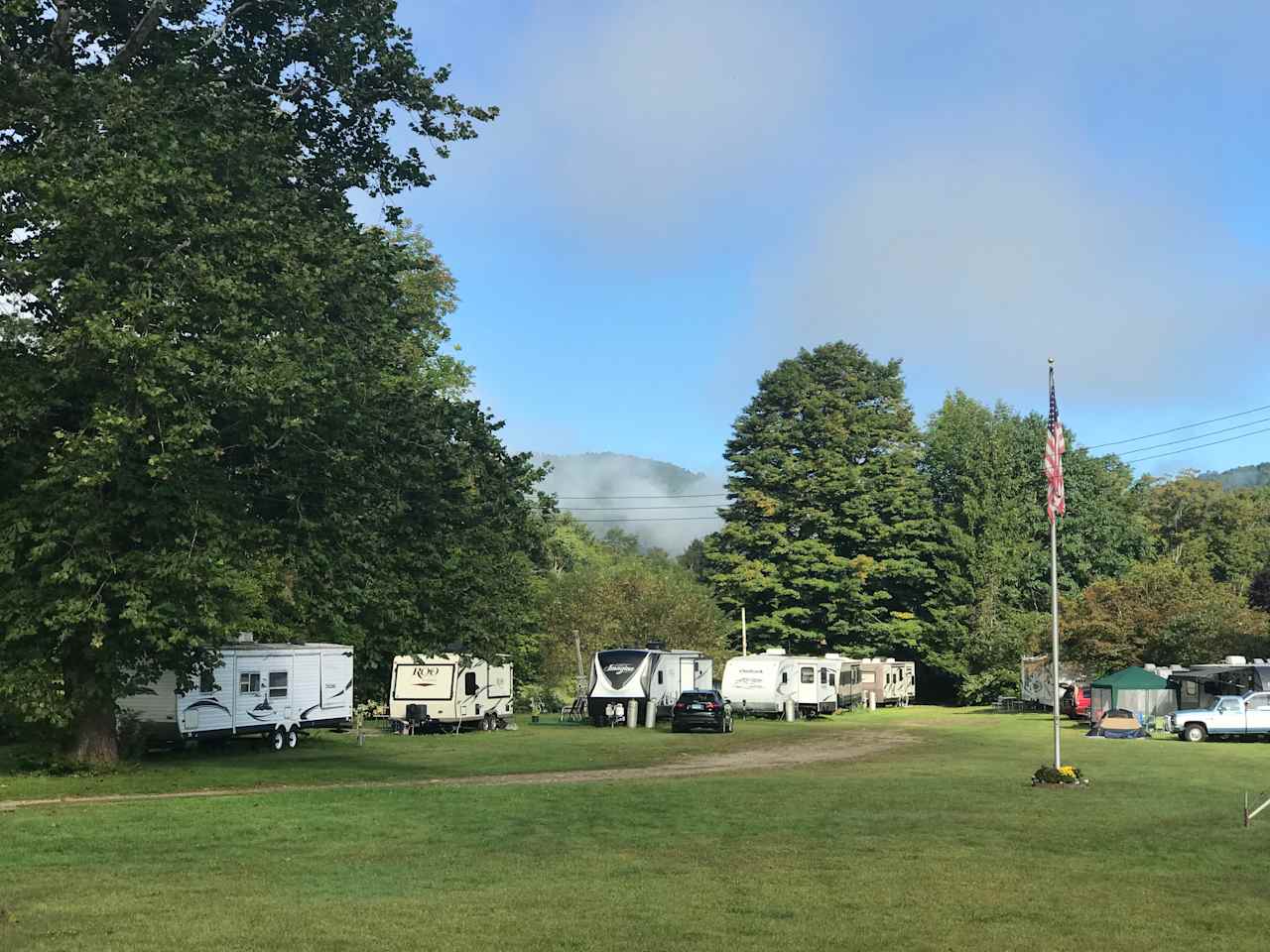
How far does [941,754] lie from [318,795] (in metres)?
18.4

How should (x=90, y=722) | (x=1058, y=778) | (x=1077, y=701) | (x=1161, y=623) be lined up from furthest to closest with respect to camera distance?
(x=1161, y=623) → (x=1077, y=701) → (x=90, y=722) → (x=1058, y=778)

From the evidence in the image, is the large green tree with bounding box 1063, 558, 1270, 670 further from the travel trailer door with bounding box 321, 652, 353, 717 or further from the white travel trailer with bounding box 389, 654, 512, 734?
the travel trailer door with bounding box 321, 652, 353, 717

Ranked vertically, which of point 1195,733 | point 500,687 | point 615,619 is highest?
point 615,619

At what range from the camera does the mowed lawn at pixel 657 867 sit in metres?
10.9

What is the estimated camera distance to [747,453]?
8694 cm

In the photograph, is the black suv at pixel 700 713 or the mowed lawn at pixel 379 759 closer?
the mowed lawn at pixel 379 759

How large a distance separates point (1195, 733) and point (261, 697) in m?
30.2

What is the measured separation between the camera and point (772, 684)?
56.3 meters

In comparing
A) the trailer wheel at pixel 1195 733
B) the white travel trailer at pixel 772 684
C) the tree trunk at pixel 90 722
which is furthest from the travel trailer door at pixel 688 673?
the tree trunk at pixel 90 722

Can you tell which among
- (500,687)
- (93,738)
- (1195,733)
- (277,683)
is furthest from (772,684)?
(93,738)

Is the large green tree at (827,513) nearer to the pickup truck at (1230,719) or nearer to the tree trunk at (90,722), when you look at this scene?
the pickup truck at (1230,719)

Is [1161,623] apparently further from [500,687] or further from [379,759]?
[379,759]

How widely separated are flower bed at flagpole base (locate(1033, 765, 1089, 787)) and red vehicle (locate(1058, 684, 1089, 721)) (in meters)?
32.9

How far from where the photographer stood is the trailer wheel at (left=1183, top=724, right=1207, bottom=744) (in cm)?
4184
